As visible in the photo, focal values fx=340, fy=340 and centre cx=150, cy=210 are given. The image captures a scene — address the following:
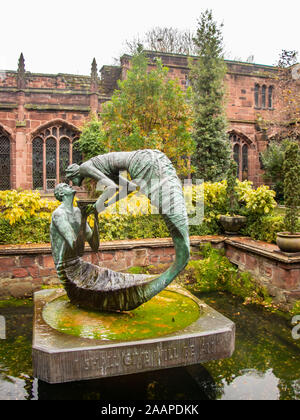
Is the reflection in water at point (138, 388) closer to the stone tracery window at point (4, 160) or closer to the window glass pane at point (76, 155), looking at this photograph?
the window glass pane at point (76, 155)

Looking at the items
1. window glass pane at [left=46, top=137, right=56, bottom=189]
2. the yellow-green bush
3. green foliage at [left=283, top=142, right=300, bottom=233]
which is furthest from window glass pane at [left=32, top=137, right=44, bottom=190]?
green foliage at [left=283, top=142, right=300, bottom=233]

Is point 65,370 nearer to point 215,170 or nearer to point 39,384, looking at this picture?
point 39,384

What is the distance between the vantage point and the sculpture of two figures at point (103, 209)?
370 cm

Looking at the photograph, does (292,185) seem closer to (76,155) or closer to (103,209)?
(103,209)

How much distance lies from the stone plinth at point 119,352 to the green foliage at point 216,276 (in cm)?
359

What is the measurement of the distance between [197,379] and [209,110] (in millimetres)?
15592

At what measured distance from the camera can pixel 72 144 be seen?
17562 millimetres

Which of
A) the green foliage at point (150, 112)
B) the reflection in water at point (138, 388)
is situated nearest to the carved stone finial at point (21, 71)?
the green foliage at point (150, 112)

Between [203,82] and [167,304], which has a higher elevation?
[203,82]

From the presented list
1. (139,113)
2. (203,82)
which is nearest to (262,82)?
(203,82)

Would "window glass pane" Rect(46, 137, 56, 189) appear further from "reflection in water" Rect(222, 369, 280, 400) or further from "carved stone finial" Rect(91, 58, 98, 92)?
"reflection in water" Rect(222, 369, 280, 400)

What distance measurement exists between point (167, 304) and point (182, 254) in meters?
1.09
